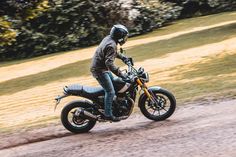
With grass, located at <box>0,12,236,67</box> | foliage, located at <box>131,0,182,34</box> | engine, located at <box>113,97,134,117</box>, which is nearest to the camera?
engine, located at <box>113,97,134,117</box>

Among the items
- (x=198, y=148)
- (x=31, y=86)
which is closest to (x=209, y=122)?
(x=198, y=148)

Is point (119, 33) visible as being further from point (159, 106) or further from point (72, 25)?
point (72, 25)

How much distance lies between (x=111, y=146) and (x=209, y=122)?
6.81ft

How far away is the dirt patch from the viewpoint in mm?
8336

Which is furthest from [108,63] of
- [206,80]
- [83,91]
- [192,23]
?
[192,23]

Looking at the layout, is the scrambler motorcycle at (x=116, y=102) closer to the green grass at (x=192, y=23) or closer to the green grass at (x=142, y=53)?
the green grass at (x=142, y=53)

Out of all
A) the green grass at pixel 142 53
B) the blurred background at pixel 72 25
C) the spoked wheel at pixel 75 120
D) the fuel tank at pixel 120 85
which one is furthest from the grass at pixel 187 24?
the fuel tank at pixel 120 85

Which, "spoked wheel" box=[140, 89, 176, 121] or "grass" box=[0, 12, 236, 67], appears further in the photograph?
"grass" box=[0, 12, 236, 67]

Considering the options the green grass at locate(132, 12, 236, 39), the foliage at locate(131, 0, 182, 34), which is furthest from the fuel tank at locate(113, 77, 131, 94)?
the foliage at locate(131, 0, 182, 34)

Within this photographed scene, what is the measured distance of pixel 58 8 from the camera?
27.6 meters

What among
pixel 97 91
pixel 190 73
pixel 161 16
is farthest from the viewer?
pixel 161 16

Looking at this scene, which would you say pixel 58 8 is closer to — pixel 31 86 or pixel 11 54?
pixel 11 54

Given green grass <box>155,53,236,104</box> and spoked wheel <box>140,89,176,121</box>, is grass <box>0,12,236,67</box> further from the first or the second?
spoked wheel <box>140,89,176,121</box>

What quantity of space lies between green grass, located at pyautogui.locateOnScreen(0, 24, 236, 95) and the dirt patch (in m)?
7.72
